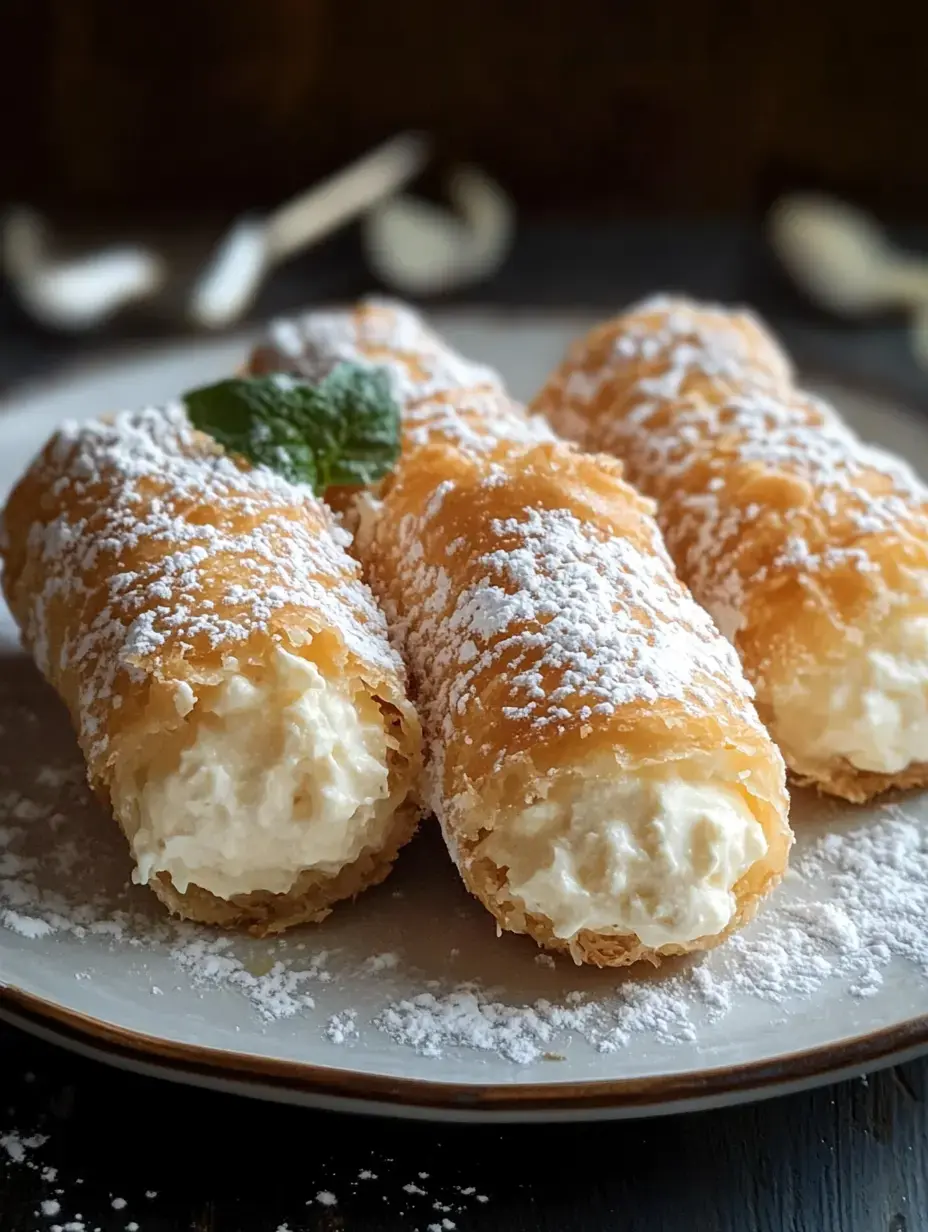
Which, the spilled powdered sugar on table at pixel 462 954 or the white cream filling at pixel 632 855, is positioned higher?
the white cream filling at pixel 632 855

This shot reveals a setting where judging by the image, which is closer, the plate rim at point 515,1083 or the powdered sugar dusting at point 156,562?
the plate rim at point 515,1083

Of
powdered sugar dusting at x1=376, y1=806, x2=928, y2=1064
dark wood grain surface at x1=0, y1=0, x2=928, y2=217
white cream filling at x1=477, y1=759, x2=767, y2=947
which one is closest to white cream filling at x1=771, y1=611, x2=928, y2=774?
powdered sugar dusting at x1=376, y1=806, x2=928, y2=1064

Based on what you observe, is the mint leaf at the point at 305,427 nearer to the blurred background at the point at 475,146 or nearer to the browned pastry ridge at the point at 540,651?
the browned pastry ridge at the point at 540,651

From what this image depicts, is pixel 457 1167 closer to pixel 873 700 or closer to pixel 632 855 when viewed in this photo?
pixel 632 855

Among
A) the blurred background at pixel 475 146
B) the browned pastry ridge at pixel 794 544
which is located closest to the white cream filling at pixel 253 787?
the browned pastry ridge at pixel 794 544

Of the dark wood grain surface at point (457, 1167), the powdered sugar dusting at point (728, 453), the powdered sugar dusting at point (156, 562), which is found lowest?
the dark wood grain surface at point (457, 1167)

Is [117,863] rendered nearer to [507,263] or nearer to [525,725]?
[525,725]

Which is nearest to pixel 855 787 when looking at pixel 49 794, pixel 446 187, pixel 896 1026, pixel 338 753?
pixel 896 1026
